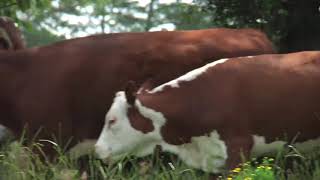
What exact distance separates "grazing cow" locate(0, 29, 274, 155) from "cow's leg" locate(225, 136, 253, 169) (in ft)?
4.06

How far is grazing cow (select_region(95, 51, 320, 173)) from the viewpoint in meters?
6.27

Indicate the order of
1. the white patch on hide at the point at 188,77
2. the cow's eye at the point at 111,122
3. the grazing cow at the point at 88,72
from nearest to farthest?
the white patch on hide at the point at 188,77 → the cow's eye at the point at 111,122 → the grazing cow at the point at 88,72

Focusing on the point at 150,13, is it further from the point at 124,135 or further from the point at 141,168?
the point at 141,168

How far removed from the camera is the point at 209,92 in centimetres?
643

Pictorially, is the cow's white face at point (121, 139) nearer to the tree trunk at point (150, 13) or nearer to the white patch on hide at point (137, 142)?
the white patch on hide at point (137, 142)

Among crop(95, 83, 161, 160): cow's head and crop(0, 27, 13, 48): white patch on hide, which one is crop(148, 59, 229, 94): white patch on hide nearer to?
crop(95, 83, 161, 160): cow's head

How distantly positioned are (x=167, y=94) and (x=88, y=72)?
1.03 m

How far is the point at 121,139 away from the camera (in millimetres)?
6750

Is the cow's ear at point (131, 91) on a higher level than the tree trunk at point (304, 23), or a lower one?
higher

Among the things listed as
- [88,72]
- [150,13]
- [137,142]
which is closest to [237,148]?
[137,142]

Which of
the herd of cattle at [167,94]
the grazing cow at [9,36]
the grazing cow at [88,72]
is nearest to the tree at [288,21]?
the herd of cattle at [167,94]

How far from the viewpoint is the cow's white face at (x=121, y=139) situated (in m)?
6.70

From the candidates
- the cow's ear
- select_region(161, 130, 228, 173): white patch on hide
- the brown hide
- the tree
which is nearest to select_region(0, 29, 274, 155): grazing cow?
the cow's ear

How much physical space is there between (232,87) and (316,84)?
2.17 feet
